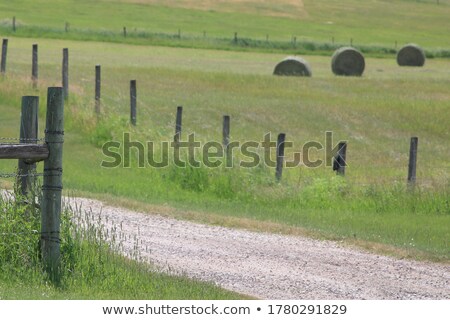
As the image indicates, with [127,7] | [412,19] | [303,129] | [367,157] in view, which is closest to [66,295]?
[367,157]

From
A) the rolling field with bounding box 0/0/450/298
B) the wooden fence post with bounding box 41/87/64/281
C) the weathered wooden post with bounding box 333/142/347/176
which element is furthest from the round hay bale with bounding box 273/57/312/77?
the wooden fence post with bounding box 41/87/64/281

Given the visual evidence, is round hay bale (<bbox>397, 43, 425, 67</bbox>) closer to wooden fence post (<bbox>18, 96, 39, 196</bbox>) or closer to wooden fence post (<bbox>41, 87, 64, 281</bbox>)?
wooden fence post (<bbox>18, 96, 39, 196</bbox>)

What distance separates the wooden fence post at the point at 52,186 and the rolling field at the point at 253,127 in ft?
1.73

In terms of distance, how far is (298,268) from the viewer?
515 inches

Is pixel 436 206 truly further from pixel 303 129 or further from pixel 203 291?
pixel 303 129

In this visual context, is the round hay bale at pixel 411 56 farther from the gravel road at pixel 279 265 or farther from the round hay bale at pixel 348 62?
the gravel road at pixel 279 265

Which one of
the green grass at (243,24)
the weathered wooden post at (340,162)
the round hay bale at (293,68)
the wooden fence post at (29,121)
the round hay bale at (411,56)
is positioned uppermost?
the green grass at (243,24)

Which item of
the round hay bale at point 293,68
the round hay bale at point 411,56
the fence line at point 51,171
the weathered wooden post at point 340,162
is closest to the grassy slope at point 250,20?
the round hay bale at point 411,56

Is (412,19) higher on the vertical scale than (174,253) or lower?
higher

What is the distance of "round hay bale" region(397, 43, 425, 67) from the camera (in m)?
64.3

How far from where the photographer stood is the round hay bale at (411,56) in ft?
211

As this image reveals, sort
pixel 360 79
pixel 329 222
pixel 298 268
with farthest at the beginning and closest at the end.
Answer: pixel 360 79 → pixel 329 222 → pixel 298 268

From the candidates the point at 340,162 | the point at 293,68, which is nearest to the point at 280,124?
the point at 340,162

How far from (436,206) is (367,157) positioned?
8526 mm
